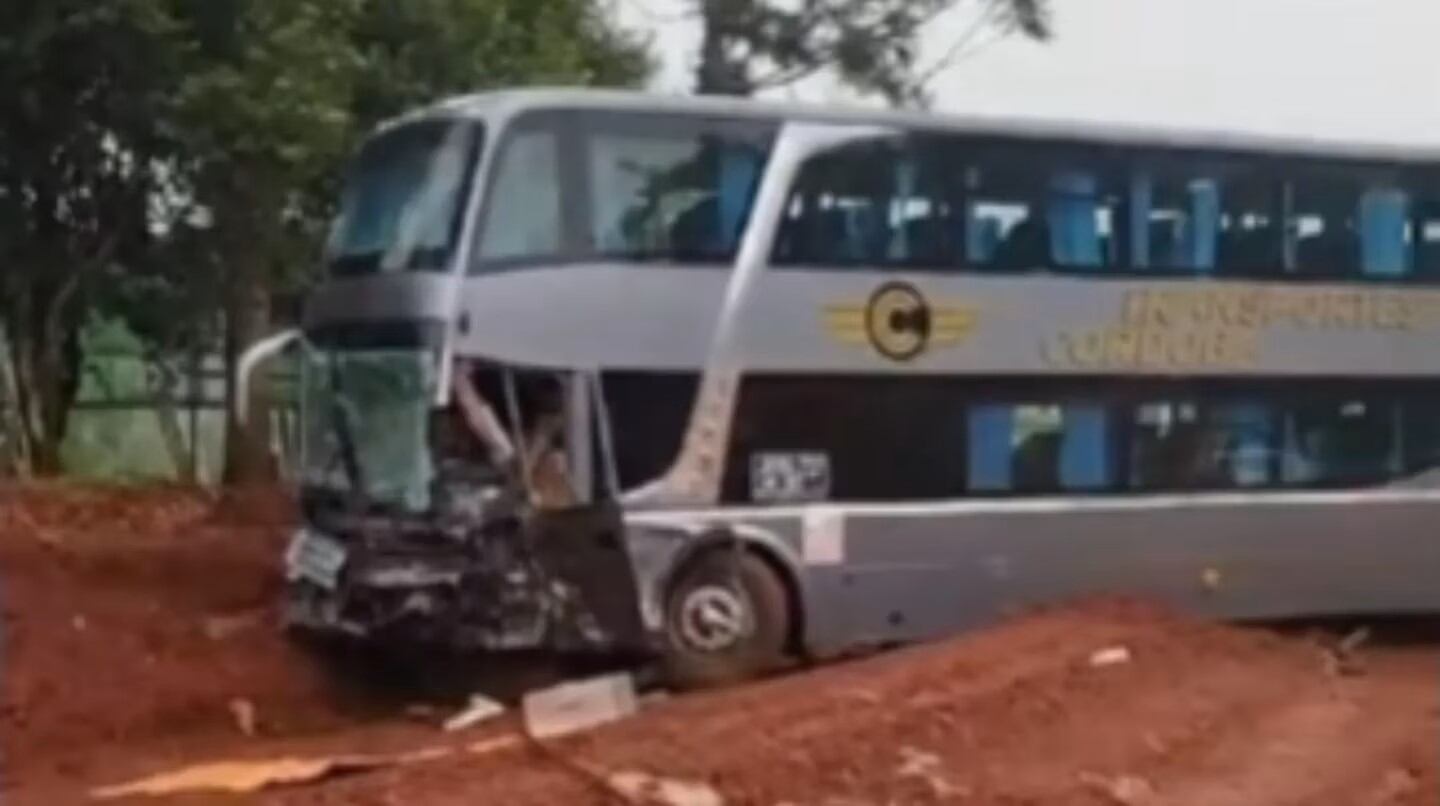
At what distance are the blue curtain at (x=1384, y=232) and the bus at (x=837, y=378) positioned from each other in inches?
0.9

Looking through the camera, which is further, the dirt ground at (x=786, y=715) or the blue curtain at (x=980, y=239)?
the blue curtain at (x=980, y=239)

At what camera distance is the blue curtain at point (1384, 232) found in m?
17.4

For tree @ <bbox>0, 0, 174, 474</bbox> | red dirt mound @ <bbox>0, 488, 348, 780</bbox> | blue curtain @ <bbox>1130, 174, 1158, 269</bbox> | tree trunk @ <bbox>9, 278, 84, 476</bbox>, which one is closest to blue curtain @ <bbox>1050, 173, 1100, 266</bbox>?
blue curtain @ <bbox>1130, 174, 1158, 269</bbox>

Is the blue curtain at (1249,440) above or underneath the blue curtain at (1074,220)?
underneath

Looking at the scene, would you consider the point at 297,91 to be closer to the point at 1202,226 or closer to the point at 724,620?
the point at 1202,226

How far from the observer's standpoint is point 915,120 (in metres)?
15.9

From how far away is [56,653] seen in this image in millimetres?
15852

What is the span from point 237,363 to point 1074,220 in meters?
8.74

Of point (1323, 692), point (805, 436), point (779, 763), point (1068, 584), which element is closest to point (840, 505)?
point (805, 436)

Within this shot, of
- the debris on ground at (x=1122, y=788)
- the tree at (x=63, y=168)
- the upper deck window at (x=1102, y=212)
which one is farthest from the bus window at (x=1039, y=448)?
the tree at (x=63, y=168)

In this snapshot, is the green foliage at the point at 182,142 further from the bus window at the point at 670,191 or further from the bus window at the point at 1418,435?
the bus window at the point at 1418,435

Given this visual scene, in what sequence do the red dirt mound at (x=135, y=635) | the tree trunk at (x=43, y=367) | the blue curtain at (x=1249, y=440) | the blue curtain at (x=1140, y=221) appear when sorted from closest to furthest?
1. the red dirt mound at (x=135, y=635)
2. the blue curtain at (x=1140, y=221)
3. the blue curtain at (x=1249, y=440)
4. the tree trunk at (x=43, y=367)

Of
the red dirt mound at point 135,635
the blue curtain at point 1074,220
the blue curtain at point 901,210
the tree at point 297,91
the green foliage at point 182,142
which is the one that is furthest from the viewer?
the tree at point 297,91

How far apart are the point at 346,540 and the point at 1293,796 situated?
Result: 18.5 feet
